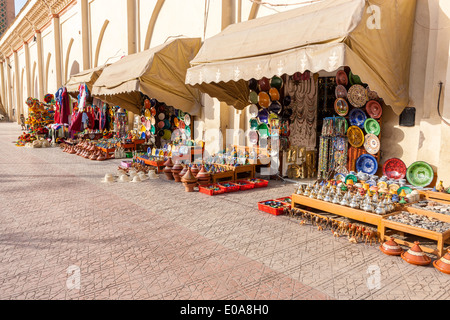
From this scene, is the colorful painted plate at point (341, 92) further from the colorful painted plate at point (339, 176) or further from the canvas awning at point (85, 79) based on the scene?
the canvas awning at point (85, 79)

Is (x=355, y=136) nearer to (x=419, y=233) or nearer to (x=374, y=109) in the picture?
(x=374, y=109)

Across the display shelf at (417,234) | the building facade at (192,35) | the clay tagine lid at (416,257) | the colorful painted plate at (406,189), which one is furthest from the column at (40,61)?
the clay tagine lid at (416,257)

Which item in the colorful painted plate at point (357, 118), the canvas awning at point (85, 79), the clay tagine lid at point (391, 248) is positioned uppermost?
the canvas awning at point (85, 79)

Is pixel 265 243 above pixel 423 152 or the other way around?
the other way around

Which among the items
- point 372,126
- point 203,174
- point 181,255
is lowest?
point 181,255

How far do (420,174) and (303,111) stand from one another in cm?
305

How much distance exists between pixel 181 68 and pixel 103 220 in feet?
19.0

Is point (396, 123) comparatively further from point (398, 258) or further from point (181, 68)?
point (181, 68)

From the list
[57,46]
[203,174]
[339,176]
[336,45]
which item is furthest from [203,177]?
[57,46]

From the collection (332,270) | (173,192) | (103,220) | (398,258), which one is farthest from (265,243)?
(173,192)

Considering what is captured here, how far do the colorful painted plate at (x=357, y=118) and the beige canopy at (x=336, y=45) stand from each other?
2.25 feet

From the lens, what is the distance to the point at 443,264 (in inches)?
130

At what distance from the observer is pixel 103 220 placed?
4965 millimetres

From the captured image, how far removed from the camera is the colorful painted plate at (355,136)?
6.29 m
